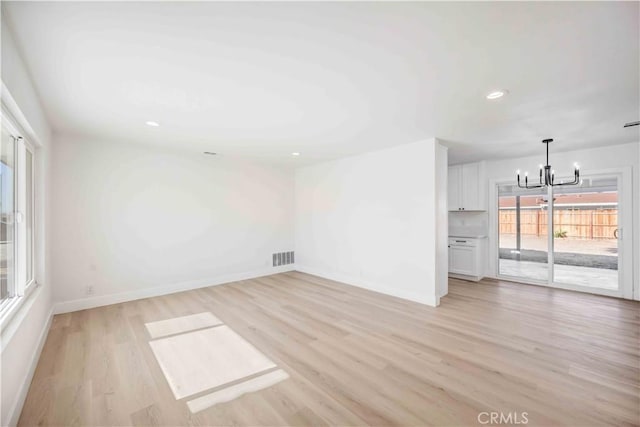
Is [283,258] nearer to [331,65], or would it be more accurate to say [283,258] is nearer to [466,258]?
[466,258]

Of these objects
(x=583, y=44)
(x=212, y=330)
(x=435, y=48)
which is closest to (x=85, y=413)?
(x=212, y=330)

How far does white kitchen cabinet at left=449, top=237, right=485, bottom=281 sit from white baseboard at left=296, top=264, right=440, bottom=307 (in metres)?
2.12

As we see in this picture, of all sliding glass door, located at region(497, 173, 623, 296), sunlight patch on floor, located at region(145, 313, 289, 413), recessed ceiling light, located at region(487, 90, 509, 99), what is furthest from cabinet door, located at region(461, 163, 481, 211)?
sunlight patch on floor, located at region(145, 313, 289, 413)

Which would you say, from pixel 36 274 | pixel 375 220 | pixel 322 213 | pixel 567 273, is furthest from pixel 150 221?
pixel 567 273

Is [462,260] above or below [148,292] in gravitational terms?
above

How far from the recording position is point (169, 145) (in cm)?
447

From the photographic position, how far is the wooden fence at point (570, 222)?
4.95 metres

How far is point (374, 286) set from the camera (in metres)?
5.04

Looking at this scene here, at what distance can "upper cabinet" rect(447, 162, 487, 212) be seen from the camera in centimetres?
607

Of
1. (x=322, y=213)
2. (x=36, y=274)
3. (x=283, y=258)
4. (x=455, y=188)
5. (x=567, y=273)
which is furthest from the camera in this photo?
(x=283, y=258)

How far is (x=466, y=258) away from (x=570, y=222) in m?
1.93

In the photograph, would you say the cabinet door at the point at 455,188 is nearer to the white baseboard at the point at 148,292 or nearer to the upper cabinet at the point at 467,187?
the upper cabinet at the point at 467,187

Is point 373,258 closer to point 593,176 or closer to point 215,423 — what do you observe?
point 215,423

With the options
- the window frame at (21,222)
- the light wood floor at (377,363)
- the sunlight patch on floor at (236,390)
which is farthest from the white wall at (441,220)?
the window frame at (21,222)
